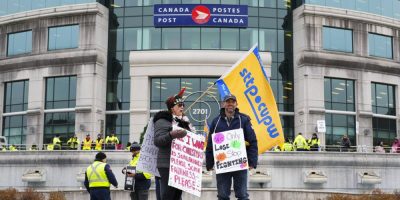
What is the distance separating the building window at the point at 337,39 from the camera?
4447cm

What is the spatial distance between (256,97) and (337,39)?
29.8 meters

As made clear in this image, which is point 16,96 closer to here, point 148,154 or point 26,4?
point 26,4

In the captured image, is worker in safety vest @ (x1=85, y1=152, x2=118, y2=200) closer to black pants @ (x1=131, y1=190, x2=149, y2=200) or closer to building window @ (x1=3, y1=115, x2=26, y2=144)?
black pants @ (x1=131, y1=190, x2=149, y2=200)

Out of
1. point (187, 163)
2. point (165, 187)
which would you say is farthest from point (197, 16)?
point (165, 187)

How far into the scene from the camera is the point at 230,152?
A: 10023mm

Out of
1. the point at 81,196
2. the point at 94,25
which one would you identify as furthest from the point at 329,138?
the point at 81,196

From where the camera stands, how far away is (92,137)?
42.0 metres

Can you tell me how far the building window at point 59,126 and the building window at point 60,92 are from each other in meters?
0.68

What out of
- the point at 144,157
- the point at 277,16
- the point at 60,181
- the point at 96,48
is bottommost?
the point at 60,181

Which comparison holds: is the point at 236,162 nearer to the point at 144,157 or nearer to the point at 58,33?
the point at 144,157

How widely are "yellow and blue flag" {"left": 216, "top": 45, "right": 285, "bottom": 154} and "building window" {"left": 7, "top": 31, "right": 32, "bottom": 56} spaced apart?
32.3 meters

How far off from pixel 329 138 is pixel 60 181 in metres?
19.6

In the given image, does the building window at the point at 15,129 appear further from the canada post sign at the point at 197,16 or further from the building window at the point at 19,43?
the canada post sign at the point at 197,16

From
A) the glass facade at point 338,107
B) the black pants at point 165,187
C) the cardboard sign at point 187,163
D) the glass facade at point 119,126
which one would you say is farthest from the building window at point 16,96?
the black pants at point 165,187
